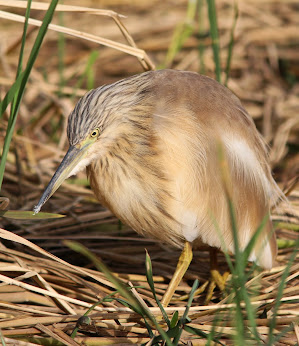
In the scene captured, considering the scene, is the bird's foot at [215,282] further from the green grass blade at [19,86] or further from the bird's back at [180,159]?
the green grass blade at [19,86]

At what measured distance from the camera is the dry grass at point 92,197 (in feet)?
5.90

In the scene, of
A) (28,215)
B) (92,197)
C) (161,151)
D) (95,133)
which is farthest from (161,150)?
(92,197)

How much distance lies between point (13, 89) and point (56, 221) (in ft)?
2.74

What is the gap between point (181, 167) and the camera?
6.11ft

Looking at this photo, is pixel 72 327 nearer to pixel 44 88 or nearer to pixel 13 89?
pixel 13 89

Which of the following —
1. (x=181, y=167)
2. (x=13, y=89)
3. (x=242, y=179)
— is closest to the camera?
(x=13, y=89)

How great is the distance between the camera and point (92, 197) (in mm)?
2637

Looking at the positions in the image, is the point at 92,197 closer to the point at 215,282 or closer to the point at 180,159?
the point at 215,282

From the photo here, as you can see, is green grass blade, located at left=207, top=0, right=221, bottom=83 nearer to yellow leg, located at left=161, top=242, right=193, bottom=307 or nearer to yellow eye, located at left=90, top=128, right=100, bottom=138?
yellow eye, located at left=90, top=128, right=100, bottom=138

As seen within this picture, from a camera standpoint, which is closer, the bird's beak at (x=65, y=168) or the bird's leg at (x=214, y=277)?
the bird's beak at (x=65, y=168)

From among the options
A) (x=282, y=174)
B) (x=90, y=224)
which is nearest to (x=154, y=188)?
(x=90, y=224)

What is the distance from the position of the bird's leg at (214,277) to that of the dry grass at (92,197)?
0.14ft

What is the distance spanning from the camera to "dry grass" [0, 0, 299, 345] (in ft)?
5.90

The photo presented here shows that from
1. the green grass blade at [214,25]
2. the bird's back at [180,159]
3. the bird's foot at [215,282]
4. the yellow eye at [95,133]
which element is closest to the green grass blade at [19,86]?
the yellow eye at [95,133]
